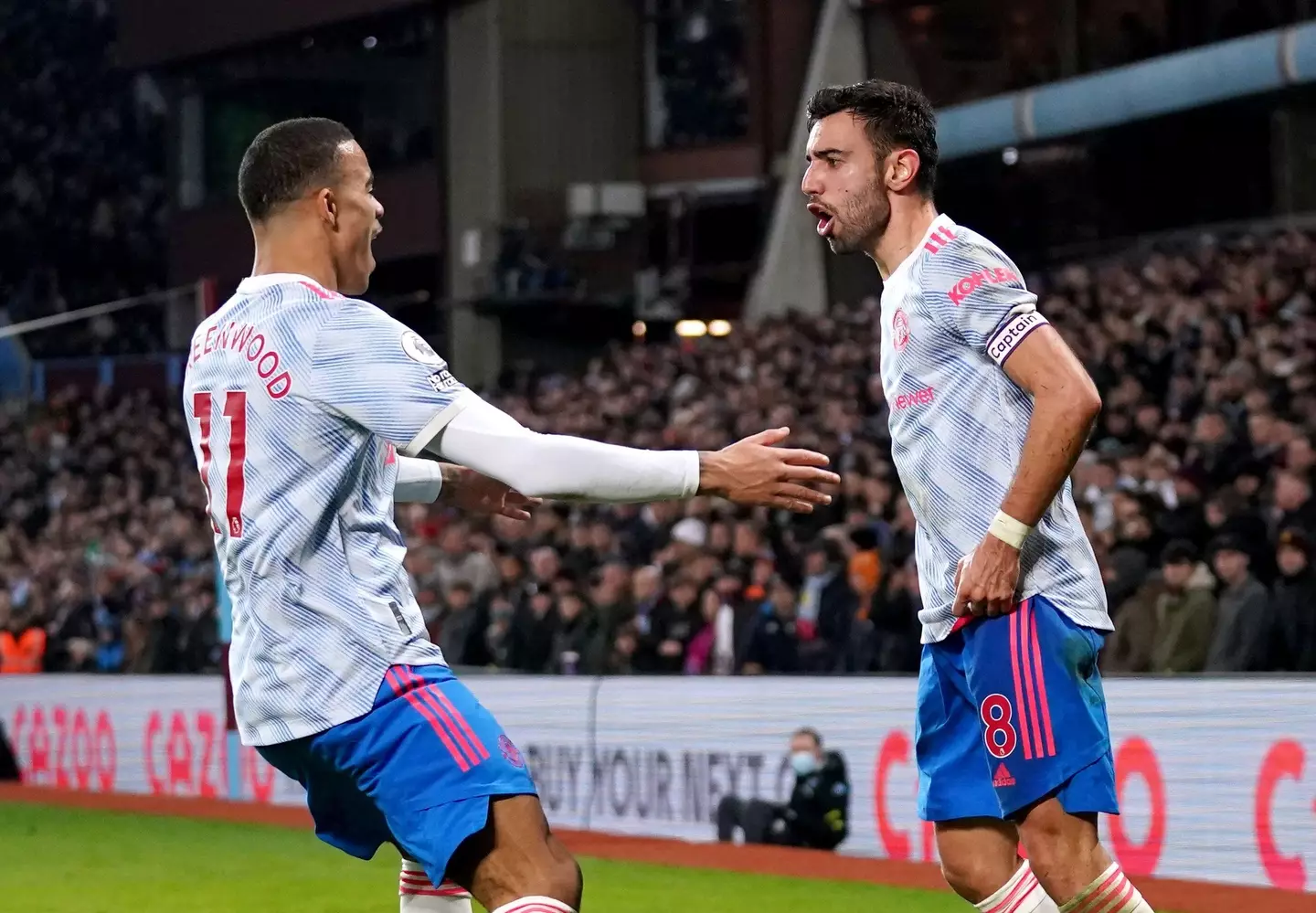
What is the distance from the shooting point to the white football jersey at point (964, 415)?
430 cm

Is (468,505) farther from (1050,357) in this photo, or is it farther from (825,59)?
(825,59)

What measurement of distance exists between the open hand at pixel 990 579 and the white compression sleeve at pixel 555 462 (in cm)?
78

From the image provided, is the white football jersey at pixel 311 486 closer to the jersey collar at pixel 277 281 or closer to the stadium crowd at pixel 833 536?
the jersey collar at pixel 277 281

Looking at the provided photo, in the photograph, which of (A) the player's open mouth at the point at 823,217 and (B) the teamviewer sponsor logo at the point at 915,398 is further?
(A) the player's open mouth at the point at 823,217

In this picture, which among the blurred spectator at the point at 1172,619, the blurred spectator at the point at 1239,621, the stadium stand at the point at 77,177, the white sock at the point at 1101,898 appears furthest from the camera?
the stadium stand at the point at 77,177

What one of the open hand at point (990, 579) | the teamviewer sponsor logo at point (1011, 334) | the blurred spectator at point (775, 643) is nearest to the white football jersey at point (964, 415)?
the teamviewer sponsor logo at point (1011, 334)

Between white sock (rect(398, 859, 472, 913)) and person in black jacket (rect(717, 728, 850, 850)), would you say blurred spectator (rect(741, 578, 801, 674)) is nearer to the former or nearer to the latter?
person in black jacket (rect(717, 728, 850, 850))

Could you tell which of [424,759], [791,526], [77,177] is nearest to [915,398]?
[424,759]

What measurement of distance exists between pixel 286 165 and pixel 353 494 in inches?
26.7

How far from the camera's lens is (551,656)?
45.4 ft

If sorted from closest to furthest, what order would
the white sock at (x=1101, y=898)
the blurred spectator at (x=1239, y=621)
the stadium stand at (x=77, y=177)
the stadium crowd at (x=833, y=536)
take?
the white sock at (x=1101, y=898) < the blurred spectator at (x=1239, y=621) < the stadium crowd at (x=833, y=536) < the stadium stand at (x=77, y=177)

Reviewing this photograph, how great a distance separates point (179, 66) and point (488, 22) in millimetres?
8469

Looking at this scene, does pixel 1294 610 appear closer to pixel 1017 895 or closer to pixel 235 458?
pixel 1017 895

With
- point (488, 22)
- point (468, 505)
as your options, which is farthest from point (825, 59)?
point (468, 505)
